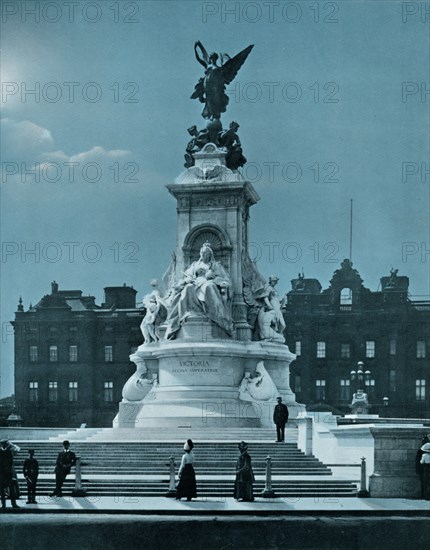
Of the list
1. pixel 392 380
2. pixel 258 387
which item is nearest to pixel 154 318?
pixel 258 387

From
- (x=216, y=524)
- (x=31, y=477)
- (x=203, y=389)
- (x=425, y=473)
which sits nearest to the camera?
(x=216, y=524)

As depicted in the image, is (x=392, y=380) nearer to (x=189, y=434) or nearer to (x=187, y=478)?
(x=189, y=434)

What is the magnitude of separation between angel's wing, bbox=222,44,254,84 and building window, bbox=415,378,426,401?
59.0 metres

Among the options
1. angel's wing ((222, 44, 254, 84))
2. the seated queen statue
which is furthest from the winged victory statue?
the seated queen statue

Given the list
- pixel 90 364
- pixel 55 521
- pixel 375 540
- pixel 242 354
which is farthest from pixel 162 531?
pixel 90 364

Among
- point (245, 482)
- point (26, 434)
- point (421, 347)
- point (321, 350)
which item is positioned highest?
point (421, 347)

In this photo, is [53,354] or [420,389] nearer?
[420,389]

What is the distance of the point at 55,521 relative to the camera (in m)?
22.0

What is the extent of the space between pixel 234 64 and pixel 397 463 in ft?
69.4

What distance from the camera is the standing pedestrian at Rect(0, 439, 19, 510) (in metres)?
24.3

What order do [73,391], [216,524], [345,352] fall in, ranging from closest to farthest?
[216,524] < [345,352] < [73,391]

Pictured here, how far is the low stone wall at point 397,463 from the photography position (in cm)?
2689

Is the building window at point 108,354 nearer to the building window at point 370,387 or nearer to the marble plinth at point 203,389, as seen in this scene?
the building window at point 370,387

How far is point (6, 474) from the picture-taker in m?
24.6
